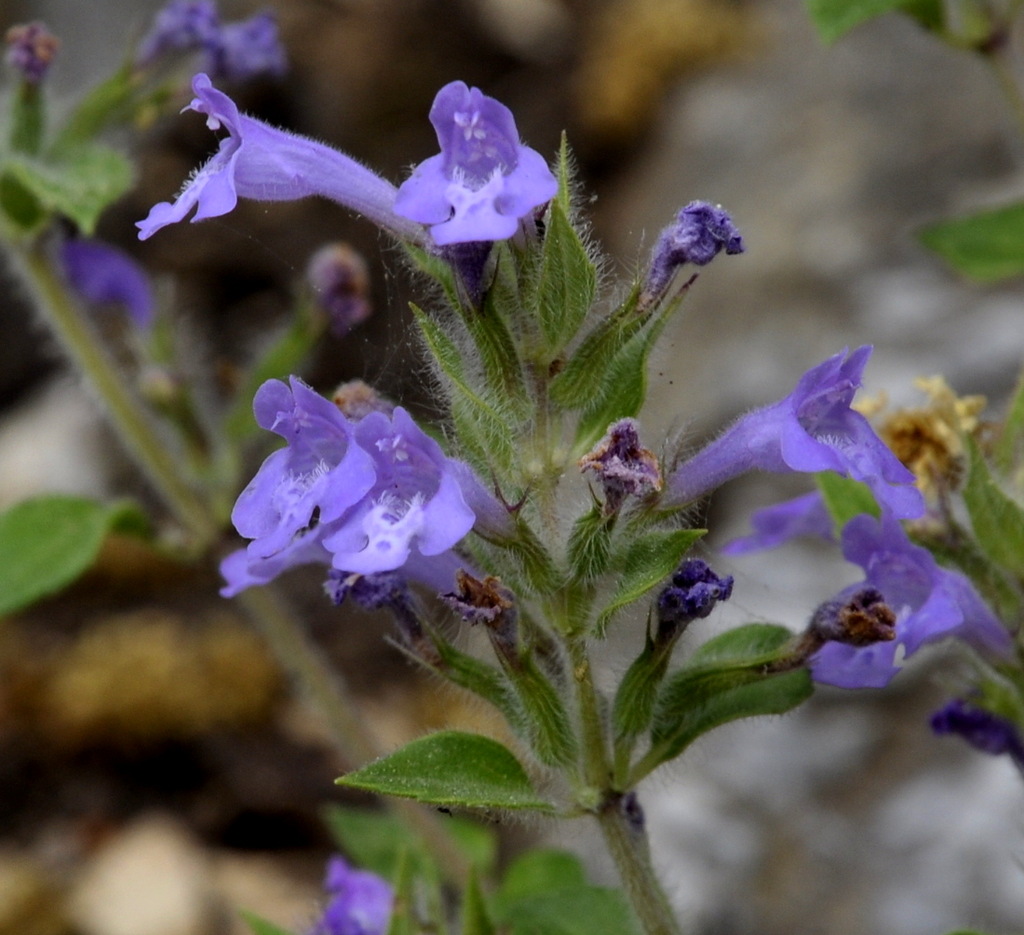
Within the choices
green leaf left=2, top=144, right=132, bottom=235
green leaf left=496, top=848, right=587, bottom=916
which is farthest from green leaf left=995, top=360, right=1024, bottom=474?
green leaf left=2, top=144, right=132, bottom=235

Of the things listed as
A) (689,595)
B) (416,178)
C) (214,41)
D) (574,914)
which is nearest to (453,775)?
(689,595)

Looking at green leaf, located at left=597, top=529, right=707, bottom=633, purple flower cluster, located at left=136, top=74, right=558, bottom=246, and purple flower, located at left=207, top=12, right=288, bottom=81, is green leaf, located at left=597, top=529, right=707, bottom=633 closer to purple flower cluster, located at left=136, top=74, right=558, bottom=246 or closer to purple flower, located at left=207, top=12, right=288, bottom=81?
purple flower cluster, located at left=136, top=74, right=558, bottom=246

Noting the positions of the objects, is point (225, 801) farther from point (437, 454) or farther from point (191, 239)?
point (437, 454)

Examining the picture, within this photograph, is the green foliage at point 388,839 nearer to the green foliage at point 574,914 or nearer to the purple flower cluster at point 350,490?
the green foliage at point 574,914

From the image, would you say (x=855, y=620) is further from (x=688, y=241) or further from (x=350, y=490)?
(x=350, y=490)

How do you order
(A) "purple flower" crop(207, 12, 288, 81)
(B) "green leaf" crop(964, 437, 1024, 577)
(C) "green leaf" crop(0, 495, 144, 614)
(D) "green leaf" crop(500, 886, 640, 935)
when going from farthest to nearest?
(A) "purple flower" crop(207, 12, 288, 81) < (C) "green leaf" crop(0, 495, 144, 614) < (D) "green leaf" crop(500, 886, 640, 935) < (B) "green leaf" crop(964, 437, 1024, 577)

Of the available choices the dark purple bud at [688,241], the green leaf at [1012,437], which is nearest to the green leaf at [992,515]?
the green leaf at [1012,437]
